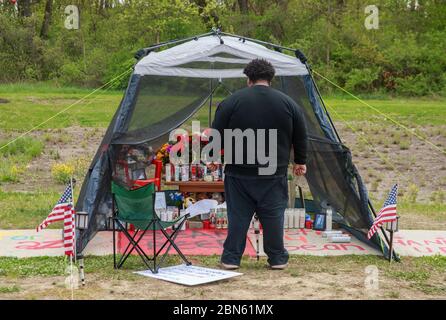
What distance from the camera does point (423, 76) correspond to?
29.8 metres

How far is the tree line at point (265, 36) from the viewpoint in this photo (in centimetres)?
3005

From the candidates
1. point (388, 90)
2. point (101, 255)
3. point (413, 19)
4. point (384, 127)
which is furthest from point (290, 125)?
point (413, 19)

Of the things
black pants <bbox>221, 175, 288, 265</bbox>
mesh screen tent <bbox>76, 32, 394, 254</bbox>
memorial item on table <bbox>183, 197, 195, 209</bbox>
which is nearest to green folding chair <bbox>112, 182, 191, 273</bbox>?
black pants <bbox>221, 175, 288, 265</bbox>

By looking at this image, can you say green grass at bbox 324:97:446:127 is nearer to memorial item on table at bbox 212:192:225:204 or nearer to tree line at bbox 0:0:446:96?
tree line at bbox 0:0:446:96

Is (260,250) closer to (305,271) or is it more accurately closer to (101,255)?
(305,271)

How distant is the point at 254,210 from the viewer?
22.4 feet

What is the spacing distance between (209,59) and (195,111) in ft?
2.61

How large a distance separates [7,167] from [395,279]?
27.2ft

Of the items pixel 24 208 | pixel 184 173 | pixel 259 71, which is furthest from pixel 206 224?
pixel 259 71

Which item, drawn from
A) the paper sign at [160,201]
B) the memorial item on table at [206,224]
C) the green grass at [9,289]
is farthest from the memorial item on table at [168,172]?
the green grass at [9,289]

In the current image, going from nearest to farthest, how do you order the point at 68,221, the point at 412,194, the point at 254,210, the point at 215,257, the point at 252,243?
the point at 68,221 < the point at 254,210 < the point at 215,257 < the point at 252,243 < the point at 412,194

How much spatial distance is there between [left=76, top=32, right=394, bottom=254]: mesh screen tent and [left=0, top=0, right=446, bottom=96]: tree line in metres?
18.8

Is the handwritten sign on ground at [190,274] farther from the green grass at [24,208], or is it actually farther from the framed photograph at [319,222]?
the green grass at [24,208]

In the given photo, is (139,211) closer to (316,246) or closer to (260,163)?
(260,163)
